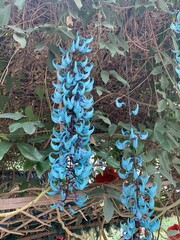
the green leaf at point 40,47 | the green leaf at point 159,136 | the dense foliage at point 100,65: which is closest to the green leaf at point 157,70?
the dense foliage at point 100,65

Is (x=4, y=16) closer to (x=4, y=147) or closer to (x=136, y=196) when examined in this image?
(x=4, y=147)

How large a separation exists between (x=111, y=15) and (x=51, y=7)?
0.10 meters

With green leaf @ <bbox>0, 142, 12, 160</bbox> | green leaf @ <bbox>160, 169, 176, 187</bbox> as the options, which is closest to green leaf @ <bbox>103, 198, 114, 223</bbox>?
green leaf @ <bbox>160, 169, 176, 187</bbox>

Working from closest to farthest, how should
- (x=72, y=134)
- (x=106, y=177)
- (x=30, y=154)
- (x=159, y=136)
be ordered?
(x=72, y=134) < (x=30, y=154) < (x=159, y=136) < (x=106, y=177)

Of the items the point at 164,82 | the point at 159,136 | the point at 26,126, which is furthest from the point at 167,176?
the point at 26,126

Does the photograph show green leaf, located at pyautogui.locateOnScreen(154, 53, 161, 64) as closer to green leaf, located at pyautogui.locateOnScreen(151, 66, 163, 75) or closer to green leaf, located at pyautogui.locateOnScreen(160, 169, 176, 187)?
green leaf, located at pyautogui.locateOnScreen(151, 66, 163, 75)

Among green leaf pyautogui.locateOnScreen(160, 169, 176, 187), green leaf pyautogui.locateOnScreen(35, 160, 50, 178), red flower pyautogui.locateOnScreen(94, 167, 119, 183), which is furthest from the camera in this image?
red flower pyautogui.locateOnScreen(94, 167, 119, 183)

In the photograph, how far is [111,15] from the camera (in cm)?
62

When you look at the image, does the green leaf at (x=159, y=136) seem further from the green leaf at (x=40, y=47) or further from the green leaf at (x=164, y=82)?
the green leaf at (x=40, y=47)

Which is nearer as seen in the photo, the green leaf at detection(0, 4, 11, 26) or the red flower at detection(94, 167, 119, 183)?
the green leaf at detection(0, 4, 11, 26)

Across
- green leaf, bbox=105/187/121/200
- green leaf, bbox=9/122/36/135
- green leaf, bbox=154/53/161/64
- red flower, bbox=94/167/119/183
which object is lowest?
red flower, bbox=94/167/119/183

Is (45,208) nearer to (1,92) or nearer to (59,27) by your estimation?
(1,92)

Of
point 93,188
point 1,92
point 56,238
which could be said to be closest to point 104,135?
point 93,188

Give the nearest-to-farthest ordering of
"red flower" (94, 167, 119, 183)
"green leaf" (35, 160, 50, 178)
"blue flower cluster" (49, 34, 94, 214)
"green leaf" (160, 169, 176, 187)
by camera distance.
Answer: "blue flower cluster" (49, 34, 94, 214) < "green leaf" (35, 160, 50, 178) < "green leaf" (160, 169, 176, 187) < "red flower" (94, 167, 119, 183)
